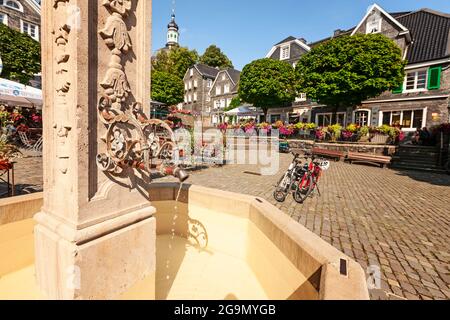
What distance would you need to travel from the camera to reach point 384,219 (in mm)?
5602

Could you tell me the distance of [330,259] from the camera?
1737mm

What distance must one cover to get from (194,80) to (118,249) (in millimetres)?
53771

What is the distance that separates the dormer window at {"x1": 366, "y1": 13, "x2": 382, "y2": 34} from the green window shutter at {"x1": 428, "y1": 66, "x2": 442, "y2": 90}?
6.95 m

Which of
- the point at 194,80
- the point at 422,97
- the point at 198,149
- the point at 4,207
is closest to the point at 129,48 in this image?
the point at 4,207

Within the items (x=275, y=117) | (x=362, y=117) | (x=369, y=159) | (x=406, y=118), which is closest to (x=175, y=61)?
(x=275, y=117)

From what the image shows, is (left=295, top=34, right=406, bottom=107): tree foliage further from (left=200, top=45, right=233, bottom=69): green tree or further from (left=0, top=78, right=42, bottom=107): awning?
(left=200, top=45, right=233, bottom=69): green tree

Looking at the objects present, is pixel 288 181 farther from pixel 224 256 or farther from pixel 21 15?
pixel 21 15

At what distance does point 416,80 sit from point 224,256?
88.1 feet

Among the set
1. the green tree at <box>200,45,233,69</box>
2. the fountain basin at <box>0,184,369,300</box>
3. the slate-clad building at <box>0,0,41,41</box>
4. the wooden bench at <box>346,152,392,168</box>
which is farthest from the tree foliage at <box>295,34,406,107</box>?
the green tree at <box>200,45,233,69</box>

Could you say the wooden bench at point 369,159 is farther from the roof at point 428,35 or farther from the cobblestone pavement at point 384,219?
the roof at point 428,35

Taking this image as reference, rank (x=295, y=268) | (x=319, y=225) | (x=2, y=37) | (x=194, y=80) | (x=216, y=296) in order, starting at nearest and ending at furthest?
(x=295, y=268) → (x=216, y=296) → (x=319, y=225) → (x=2, y=37) → (x=194, y=80)

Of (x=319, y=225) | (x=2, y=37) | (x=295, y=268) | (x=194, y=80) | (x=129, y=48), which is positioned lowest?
(x=319, y=225)

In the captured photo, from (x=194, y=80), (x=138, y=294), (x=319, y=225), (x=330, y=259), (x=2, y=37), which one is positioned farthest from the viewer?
(x=194, y=80)
